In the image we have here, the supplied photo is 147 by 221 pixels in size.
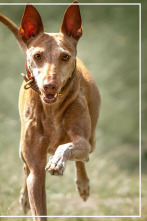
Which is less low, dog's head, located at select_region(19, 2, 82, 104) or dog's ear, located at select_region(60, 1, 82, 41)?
dog's ear, located at select_region(60, 1, 82, 41)

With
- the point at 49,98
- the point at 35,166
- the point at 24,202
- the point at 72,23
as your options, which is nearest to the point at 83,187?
the point at 24,202

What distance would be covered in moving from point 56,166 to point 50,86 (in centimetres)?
92

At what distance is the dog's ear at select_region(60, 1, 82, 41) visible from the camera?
7.30 m

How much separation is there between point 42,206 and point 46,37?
204 centimetres

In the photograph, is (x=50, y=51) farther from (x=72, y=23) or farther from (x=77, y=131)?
(x=77, y=131)

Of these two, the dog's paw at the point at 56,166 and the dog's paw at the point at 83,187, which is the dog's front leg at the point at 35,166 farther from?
the dog's paw at the point at 83,187

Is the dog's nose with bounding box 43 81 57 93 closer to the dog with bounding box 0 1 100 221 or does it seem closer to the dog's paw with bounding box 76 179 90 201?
the dog with bounding box 0 1 100 221

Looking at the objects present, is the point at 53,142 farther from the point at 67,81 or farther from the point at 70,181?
the point at 70,181

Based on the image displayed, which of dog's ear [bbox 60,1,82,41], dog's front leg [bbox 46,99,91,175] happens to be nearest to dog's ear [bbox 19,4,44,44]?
dog's ear [bbox 60,1,82,41]

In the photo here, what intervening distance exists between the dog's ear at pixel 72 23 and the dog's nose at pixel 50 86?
3.19ft

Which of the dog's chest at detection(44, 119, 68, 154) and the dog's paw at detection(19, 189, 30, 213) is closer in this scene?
the dog's chest at detection(44, 119, 68, 154)

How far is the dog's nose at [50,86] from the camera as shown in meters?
6.67

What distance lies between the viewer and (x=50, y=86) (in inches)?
263

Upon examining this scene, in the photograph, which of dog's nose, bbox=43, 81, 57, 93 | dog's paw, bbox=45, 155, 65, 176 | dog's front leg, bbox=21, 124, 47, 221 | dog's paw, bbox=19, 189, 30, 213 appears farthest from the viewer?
dog's paw, bbox=19, 189, 30, 213
